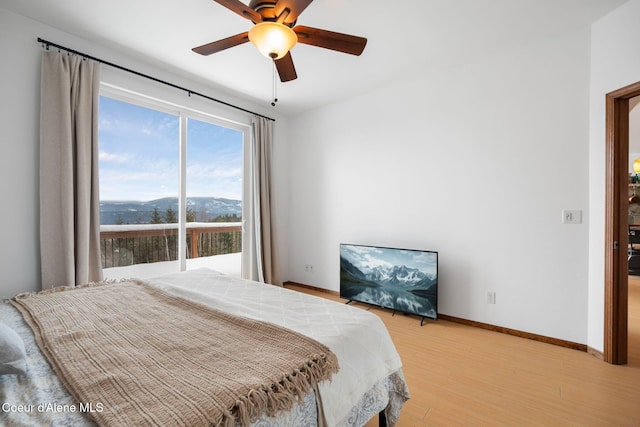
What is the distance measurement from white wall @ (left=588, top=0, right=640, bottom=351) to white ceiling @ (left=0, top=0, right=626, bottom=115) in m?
0.16

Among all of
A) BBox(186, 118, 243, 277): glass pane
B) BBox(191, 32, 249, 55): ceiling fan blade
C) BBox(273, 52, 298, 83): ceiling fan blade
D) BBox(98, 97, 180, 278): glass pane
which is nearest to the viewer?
BBox(191, 32, 249, 55): ceiling fan blade

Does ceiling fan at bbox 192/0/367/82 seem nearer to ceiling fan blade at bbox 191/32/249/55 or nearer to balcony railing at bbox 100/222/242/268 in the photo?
ceiling fan blade at bbox 191/32/249/55

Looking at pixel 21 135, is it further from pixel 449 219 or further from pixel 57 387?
pixel 449 219

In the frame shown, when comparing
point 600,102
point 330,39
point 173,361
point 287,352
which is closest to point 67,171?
point 173,361

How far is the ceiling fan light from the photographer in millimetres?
1582

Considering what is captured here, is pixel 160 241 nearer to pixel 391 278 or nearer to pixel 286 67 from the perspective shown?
pixel 286 67

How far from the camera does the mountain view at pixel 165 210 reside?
114 inches

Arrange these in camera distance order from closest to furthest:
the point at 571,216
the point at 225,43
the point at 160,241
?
the point at 225,43
the point at 571,216
the point at 160,241

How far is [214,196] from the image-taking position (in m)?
3.83

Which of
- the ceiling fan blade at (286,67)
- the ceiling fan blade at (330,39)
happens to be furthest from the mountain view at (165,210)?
the ceiling fan blade at (330,39)

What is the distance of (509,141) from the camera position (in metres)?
2.82

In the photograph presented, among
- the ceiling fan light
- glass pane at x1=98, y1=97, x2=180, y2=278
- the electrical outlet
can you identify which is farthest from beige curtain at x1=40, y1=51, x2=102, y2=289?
the electrical outlet

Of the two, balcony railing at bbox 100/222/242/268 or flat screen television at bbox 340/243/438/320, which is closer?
balcony railing at bbox 100/222/242/268

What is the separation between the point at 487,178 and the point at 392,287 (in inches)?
59.8
